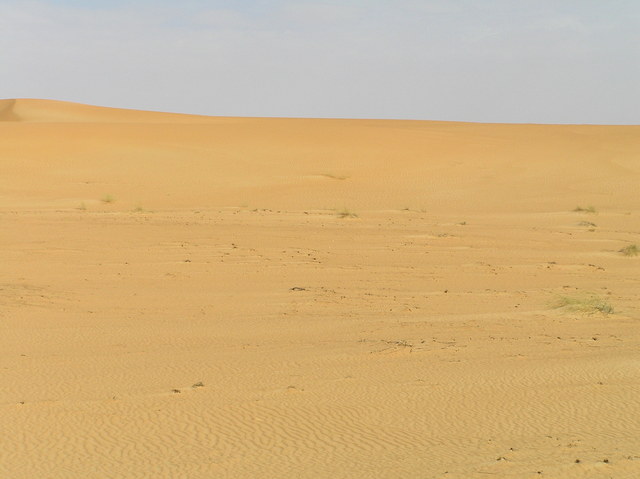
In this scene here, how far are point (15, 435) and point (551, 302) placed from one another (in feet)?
21.0

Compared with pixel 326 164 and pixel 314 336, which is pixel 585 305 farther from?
pixel 326 164

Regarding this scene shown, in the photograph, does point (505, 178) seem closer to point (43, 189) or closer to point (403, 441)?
point (43, 189)

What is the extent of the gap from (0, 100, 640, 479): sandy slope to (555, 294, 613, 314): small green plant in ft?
0.35

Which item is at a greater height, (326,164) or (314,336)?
(326,164)

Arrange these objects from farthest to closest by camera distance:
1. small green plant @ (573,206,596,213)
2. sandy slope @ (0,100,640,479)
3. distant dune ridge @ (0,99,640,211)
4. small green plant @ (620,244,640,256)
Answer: distant dune ridge @ (0,99,640,211), small green plant @ (573,206,596,213), small green plant @ (620,244,640,256), sandy slope @ (0,100,640,479)

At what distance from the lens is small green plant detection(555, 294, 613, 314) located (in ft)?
29.9

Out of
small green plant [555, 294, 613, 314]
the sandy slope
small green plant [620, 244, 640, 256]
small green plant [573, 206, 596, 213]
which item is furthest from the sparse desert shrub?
small green plant [555, 294, 613, 314]

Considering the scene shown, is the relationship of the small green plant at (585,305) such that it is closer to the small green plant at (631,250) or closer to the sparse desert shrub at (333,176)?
the small green plant at (631,250)

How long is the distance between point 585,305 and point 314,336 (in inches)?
118

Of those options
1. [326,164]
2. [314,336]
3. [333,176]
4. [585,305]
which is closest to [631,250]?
[585,305]

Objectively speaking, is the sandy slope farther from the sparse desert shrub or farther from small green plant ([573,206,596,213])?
the sparse desert shrub

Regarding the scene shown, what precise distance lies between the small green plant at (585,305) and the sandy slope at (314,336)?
11cm

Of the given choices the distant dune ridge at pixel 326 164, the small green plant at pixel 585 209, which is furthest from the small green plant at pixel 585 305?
the distant dune ridge at pixel 326 164

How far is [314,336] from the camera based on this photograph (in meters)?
8.11
